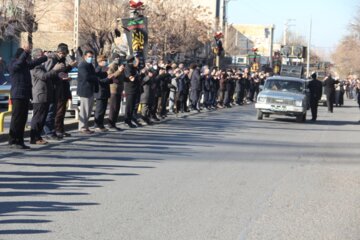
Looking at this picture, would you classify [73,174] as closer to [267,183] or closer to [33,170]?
[33,170]

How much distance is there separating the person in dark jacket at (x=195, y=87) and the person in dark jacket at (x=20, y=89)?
1691 cm

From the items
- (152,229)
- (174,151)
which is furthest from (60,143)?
(152,229)

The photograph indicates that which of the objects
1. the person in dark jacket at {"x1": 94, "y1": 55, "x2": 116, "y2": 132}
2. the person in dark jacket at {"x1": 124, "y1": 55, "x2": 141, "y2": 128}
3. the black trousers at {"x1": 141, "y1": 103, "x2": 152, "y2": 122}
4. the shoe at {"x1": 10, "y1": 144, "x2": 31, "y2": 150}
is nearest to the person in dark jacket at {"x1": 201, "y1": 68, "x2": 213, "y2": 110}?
the black trousers at {"x1": 141, "y1": 103, "x2": 152, "y2": 122}

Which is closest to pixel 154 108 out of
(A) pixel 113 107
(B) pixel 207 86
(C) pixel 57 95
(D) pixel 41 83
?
(A) pixel 113 107

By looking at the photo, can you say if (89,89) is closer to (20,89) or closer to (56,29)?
(20,89)

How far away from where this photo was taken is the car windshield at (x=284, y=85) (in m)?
29.6

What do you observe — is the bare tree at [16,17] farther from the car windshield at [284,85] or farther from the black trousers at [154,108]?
the black trousers at [154,108]

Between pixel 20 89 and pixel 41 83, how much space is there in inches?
49.8

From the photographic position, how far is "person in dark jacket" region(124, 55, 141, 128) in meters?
21.0

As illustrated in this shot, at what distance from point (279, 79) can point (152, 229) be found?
22634mm

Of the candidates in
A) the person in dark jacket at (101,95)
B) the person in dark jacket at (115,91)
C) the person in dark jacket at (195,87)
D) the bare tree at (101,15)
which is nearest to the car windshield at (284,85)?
the person in dark jacket at (195,87)

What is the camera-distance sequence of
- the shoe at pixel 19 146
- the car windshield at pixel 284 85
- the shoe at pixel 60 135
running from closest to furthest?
the shoe at pixel 19 146
the shoe at pixel 60 135
the car windshield at pixel 284 85

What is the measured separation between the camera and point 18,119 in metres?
14.6

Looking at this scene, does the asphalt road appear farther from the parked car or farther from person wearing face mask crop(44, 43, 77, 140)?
the parked car
